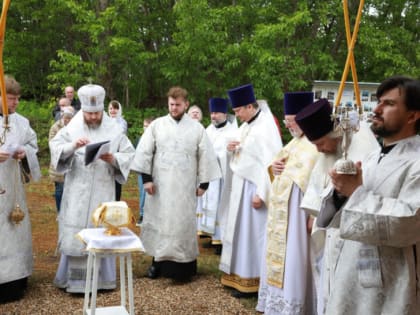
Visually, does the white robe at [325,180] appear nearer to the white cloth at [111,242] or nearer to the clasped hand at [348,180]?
the clasped hand at [348,180]

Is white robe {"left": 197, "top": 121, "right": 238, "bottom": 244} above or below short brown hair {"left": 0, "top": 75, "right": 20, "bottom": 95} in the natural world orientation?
below

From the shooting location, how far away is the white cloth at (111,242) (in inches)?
162

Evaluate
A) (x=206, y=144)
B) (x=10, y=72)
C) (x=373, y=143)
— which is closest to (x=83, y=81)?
(x=10, y=72)

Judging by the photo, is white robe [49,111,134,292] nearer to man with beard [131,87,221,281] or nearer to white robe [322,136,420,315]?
man with beard [131,87,221,281]

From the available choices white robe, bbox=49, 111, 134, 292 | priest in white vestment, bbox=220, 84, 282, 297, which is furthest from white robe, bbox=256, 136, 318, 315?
white robe, bbox=49, 111, 134, 292

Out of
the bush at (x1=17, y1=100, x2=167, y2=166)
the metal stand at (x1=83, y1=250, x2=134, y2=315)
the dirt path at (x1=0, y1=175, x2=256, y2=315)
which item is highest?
the bush at (x1=17, y1=100, x2=167, y2=166)

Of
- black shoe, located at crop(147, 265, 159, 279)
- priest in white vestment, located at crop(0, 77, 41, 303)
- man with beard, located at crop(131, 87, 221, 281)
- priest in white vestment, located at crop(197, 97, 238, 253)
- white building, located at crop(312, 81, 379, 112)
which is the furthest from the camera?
white building, located at crop(312, 81, 379, 112)

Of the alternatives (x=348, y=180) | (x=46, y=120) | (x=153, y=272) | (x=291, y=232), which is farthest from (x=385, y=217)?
(x=46, y=120)

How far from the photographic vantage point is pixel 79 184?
5562 millimetres

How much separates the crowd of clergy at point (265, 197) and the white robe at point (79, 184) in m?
0.01

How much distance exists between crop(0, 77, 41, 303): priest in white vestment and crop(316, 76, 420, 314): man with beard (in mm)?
3466

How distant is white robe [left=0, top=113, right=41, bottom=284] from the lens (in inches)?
204

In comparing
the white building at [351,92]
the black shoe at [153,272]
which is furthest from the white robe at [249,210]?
the white building at [351,92]

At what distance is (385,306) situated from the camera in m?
2.65
